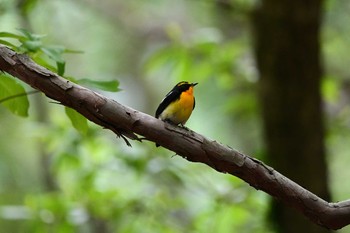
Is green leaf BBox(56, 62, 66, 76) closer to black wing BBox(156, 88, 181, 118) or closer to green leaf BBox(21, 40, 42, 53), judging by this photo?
green leaf BBox(21, 40, 42, 53)

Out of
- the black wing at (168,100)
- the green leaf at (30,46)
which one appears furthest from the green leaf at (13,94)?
the black wing at (168,100)

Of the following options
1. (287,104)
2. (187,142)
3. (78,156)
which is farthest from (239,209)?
(187,142)

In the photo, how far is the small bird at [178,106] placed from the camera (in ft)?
4.48

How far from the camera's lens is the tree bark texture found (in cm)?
268

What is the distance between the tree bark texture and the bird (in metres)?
1.29

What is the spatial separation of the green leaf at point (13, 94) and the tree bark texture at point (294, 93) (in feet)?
5.04

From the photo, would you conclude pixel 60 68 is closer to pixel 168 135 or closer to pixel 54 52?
pixel 54 52

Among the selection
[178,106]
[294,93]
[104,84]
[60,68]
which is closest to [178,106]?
[178,106]

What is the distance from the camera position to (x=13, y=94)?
1380 millimetres

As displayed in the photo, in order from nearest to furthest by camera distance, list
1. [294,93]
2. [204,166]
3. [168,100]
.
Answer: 1. [168,100]
2. [294,93]
3. [204,166]

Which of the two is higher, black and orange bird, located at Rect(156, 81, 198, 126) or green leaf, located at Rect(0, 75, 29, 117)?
black and orange bird, located at Rect(156, 81, 198, 126)

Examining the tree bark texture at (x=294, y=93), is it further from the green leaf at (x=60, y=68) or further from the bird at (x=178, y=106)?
the green leaf at (x=60, y=68)

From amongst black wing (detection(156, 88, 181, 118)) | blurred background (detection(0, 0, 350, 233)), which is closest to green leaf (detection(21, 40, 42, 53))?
black wing (detection(156, 88, 181, 118))

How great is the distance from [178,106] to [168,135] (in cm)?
21
